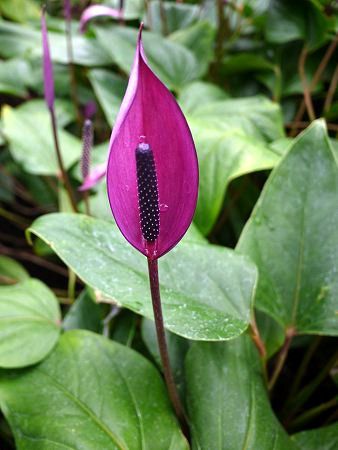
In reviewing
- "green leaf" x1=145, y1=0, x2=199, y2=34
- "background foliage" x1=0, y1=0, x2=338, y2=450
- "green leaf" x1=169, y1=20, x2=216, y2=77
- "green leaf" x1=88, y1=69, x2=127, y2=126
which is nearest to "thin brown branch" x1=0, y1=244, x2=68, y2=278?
"background foliage" x1=0, y1=0, x2=338, y2=450

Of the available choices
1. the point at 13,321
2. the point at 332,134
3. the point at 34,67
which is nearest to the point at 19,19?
the point at 34,67

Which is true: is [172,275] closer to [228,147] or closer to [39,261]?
[228,147]

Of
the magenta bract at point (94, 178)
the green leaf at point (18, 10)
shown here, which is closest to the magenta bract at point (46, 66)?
the magenta bract at point (94, 178)

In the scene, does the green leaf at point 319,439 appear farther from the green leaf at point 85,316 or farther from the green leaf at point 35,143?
the green leaf at point 35,143

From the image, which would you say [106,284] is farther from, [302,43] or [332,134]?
[302,43]

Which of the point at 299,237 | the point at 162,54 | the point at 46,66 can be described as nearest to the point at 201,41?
the point at 162,54
